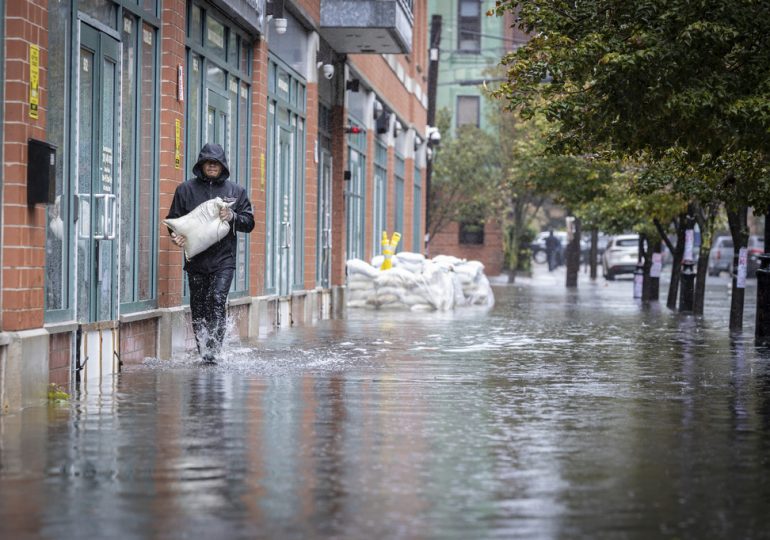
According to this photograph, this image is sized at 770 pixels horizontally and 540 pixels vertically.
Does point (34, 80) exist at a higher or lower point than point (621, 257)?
higher

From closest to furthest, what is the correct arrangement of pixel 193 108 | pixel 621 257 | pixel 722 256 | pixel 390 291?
pixel 193 108 < pixel 390 291 < pixel 621 257 < pixel 722 256

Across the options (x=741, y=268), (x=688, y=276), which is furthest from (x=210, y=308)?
(x=688, y=276)

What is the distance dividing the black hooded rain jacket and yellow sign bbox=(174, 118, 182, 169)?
966mm

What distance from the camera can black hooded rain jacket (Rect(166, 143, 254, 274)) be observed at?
1449cm

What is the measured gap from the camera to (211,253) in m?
14.5

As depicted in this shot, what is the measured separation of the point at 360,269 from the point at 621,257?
30.5 meters

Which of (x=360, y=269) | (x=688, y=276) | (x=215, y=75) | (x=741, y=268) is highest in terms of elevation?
(x=215, y=75)

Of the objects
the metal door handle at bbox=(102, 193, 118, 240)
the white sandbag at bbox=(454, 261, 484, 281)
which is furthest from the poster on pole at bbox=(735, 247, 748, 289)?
the metal door handle at bbox=(102, 193, 118, 240)

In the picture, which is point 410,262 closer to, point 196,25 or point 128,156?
point 196,25

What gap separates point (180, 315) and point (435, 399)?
490cm

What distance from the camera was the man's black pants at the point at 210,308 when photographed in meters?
14.4

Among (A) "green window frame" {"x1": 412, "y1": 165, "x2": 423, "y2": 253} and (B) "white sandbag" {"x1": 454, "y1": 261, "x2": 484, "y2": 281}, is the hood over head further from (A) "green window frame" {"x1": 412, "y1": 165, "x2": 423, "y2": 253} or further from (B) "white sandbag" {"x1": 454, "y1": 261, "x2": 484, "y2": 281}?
(A) "green window frame" {"x1": 412, "y1": 165, "x2": 423, "y2": 253}

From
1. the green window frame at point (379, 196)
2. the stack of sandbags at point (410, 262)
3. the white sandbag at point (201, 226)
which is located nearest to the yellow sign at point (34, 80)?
the white sandbag at point (201, 226)

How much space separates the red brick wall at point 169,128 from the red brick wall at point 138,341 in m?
0.50
